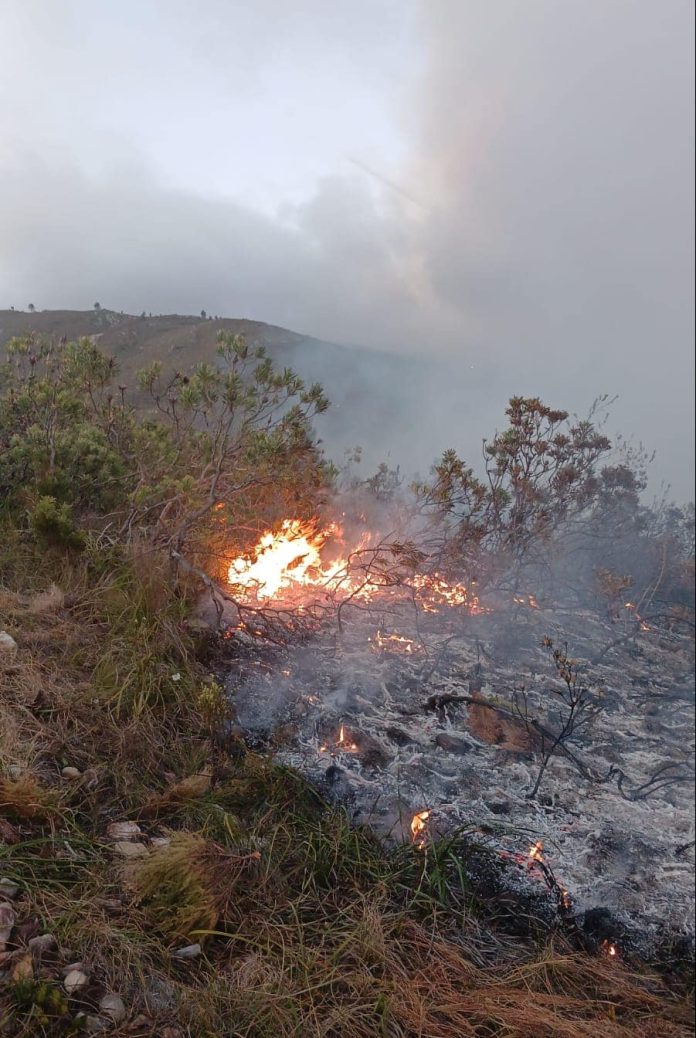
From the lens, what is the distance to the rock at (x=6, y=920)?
1.52 meters

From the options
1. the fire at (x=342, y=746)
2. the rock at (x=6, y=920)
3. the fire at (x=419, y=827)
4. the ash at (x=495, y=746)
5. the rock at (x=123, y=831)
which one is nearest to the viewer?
the rock at (x=6, y=920)

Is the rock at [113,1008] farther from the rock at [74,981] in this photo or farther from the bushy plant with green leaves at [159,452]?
the bushy plant with green leaves at [159,452]

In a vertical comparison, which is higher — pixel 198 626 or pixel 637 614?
pixel 637 614

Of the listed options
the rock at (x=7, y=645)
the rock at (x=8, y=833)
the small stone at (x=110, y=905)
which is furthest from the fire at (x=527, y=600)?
the rock at (x=8, y=833)

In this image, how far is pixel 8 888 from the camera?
5.59 feet

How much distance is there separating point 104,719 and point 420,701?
6.19 ft

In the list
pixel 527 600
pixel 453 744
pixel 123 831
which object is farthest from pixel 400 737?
pixel 527 600

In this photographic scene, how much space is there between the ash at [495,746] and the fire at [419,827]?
0.02m

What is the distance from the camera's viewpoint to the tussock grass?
5.25ft

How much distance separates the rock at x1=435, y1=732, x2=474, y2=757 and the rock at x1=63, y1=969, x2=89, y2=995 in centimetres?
207

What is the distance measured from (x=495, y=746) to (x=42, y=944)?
2.42 metres

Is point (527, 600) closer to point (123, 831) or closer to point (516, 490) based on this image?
point (516, 490)

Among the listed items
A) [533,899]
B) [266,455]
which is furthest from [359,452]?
[533,899]

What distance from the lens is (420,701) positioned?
357 cm
